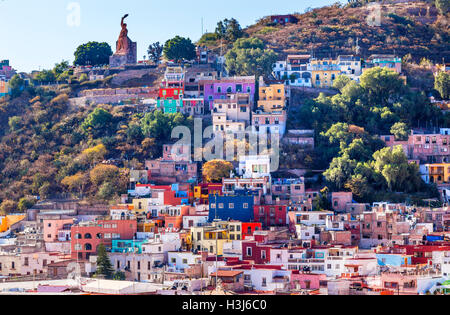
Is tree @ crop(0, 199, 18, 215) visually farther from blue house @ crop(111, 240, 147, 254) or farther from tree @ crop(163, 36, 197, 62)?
tree @ crop(163, 36, 197, 62)

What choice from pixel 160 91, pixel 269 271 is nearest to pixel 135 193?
pixel 160 91

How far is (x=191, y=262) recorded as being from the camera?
1736cm

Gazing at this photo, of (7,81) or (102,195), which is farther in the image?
(7,81)

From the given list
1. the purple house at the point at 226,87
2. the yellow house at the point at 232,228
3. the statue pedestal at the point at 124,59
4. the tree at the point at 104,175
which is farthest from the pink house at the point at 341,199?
the statue pedestal at the point at 124,59

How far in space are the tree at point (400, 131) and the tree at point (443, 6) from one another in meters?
14.5

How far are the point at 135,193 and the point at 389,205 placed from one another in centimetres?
699

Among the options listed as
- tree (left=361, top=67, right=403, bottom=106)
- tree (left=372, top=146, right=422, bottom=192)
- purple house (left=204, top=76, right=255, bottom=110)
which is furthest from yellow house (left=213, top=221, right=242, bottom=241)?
tree (left=361, top=67, right=403, bottom=106)

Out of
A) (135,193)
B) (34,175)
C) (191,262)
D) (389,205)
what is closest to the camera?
(191,262)

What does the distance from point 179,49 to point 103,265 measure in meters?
18.1

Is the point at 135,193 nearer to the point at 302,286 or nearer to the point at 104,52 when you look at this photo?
the point at 302,286

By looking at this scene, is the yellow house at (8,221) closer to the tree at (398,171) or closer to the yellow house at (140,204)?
the yellow house at (140,204)

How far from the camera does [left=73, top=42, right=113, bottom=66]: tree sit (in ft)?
121

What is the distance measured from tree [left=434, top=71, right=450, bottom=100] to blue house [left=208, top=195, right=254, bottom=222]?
11.5m

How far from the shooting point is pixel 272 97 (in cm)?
2850
